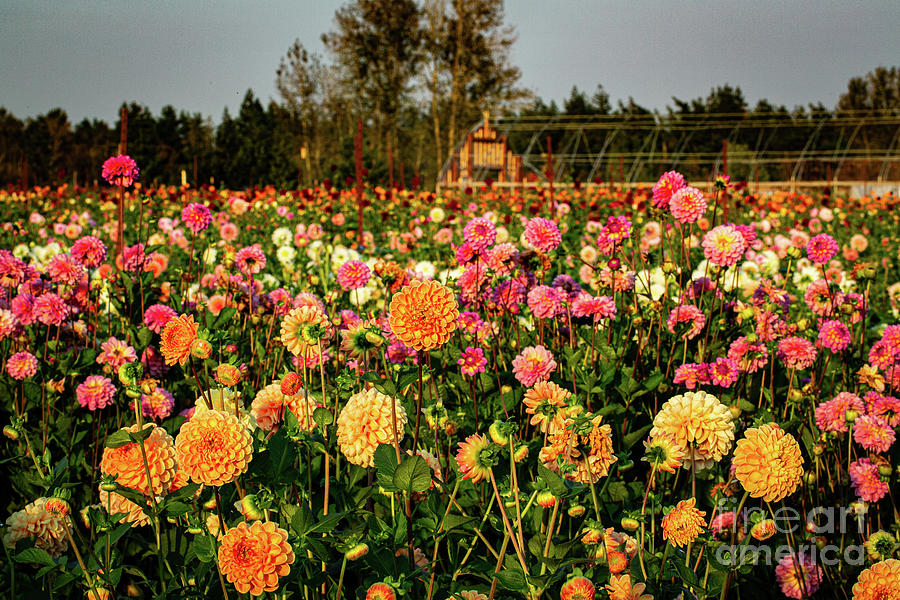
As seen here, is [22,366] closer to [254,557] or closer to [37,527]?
[37,527]

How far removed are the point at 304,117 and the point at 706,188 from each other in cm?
1552

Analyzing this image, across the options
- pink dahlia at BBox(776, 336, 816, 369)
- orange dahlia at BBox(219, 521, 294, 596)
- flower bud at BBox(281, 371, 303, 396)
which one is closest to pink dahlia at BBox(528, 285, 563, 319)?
pink dahlia at BBox(776, 336, 816, 369)

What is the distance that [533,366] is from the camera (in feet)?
5.95

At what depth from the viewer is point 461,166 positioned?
66.9 feet

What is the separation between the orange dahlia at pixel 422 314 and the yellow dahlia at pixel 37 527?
2.33 ft

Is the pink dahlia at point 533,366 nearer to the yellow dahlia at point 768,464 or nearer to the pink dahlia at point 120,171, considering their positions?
the yellow dahlia at point 768,464

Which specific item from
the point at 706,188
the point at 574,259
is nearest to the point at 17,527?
the point at 574,259

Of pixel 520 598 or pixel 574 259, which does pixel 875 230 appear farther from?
pixel 520 598

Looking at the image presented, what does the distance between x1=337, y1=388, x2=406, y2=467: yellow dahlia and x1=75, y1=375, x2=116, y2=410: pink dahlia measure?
3.74ft

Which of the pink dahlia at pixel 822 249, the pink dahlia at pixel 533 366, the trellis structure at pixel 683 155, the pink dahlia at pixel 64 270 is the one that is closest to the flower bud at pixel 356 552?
the pink dahlia at pixel 533 366

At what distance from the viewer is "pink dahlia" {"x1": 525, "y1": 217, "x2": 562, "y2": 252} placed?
2.20 meters

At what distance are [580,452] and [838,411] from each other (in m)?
1.04

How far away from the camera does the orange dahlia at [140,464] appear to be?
109cm

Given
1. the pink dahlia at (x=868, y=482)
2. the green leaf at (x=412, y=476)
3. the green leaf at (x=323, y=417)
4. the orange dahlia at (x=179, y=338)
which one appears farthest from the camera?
the pink dahlia at (x=868, y=482)
